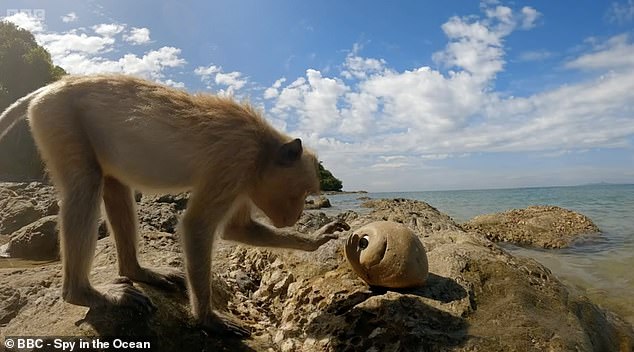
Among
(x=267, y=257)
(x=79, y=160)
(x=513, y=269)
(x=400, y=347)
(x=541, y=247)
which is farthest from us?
(x=541, y=247)

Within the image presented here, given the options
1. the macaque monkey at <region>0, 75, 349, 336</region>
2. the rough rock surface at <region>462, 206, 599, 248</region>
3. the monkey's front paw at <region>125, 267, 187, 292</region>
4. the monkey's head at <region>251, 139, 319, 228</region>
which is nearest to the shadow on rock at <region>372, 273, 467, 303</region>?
the monkey's head at <region>251, 139, 319, 228</region>

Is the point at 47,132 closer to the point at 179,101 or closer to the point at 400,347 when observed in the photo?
the point at 179,101

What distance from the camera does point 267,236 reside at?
461 cm

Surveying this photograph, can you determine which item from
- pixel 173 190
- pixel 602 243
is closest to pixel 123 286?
pixel 173 190

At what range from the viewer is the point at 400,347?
3.41m

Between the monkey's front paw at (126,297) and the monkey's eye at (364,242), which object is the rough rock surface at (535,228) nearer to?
the monkey's eye at (364,242)

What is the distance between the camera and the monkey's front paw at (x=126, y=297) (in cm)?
348

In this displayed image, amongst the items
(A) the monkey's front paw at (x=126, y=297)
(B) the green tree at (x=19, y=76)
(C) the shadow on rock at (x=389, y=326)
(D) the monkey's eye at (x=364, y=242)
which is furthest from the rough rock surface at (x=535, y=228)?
(B) the green tree at (x=19, y=76)

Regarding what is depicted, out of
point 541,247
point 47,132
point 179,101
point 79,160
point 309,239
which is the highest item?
point 179,101

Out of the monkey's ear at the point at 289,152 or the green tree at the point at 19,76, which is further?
the green tree at the point at 19,76

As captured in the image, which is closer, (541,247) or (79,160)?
(79,160)

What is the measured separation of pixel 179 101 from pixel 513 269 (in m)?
3.68

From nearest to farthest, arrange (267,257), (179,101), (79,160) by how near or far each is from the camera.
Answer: (79,160)
(179,101)
(267,257)

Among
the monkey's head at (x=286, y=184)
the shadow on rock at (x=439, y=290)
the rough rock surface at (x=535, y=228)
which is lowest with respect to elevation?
the rough rock surface at (x=535, y=228)
